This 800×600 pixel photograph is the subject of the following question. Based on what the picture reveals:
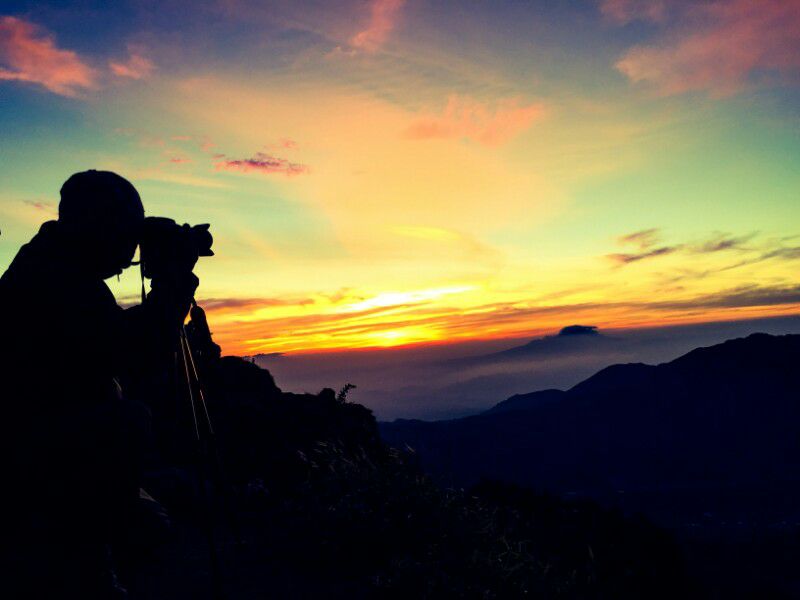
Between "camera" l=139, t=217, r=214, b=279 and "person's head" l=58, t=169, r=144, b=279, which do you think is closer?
"person's head" l=58, t=169, r=144, b=279

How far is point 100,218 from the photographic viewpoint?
3.52 metres

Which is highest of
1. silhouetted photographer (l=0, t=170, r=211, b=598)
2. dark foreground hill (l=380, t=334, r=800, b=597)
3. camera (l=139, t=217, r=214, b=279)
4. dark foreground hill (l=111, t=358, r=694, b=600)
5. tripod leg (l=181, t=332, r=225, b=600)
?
camera (l=139, t=217, r=214, b=279)

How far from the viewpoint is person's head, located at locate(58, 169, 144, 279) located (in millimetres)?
3508

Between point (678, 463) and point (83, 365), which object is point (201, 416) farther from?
point (678, 463)

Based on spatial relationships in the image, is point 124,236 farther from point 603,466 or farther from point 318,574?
point 603,466

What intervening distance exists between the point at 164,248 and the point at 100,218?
397 millimetres

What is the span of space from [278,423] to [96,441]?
7812 millimetres

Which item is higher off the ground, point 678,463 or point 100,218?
point 100,218

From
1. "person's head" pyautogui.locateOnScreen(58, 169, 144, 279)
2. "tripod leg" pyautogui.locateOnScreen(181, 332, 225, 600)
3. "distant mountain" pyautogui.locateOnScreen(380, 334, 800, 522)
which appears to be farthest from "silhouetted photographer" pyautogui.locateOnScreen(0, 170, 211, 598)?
"distant mountain" pyautogui.locateOnScreen(380, 334, 800, 522)

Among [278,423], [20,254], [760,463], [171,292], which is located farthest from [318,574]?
[760,463]

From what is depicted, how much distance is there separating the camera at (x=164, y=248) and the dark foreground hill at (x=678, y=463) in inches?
3117

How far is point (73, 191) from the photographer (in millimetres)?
3576

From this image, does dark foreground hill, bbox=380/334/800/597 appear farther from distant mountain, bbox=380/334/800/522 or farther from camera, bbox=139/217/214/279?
camera, bbox=139/217/214/279

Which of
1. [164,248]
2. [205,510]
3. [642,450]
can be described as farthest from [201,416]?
[642,450]
